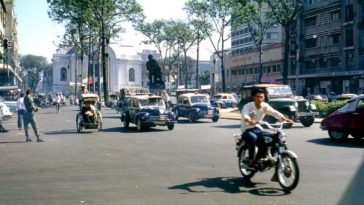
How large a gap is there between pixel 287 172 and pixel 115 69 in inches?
3704

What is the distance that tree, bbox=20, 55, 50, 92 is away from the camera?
127562 mm

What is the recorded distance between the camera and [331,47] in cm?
5466

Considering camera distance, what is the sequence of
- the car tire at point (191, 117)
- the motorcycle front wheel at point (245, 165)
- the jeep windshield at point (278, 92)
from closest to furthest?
the motorcycle front wheel at point (245, 165), the jeep windshield at point (278, 92), the car tire at point (191, 117)

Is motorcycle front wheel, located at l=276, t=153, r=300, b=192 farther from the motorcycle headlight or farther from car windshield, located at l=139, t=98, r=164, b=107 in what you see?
car windshield, located at l=139, t=98, r=164, b=107

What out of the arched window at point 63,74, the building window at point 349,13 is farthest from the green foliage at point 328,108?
the arched window at point 63,74

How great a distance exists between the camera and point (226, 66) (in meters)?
88.4

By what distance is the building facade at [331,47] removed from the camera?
5022 centimetres

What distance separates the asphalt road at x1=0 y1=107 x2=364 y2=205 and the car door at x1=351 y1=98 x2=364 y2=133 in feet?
2.04

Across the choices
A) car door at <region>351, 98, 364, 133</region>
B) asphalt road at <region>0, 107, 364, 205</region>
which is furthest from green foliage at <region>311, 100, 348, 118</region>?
car door at <region>351, 98, 364, 133</region>

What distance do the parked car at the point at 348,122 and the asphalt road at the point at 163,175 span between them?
1.45ft

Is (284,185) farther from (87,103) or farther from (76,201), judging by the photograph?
(87,103)

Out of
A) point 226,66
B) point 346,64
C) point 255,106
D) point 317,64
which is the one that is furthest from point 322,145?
point 226,66

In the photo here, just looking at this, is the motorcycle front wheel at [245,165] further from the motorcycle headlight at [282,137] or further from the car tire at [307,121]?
the car tire at [307,121]

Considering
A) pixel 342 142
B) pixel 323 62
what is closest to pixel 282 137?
pixel 342 142
